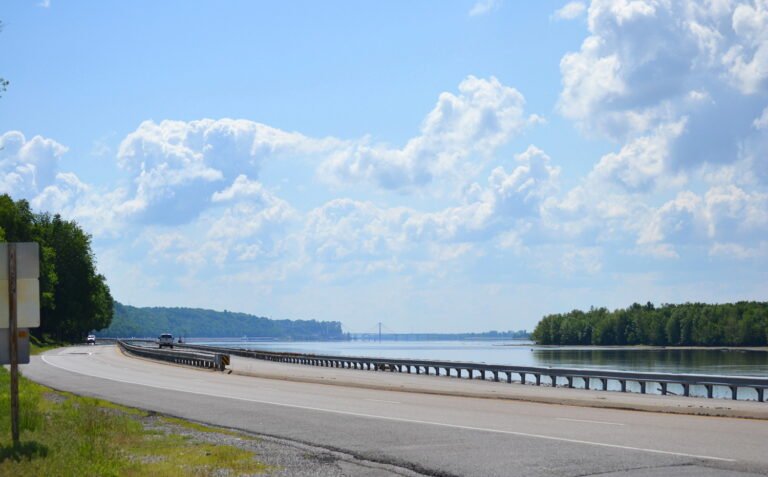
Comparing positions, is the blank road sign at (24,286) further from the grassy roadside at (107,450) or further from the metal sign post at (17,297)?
the grassy roadside at (107,450)

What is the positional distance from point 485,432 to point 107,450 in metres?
6.55

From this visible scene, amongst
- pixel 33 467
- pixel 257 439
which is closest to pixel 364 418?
pixel 257 439

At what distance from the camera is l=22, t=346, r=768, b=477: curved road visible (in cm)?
1217

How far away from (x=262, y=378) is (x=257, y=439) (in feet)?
86.4

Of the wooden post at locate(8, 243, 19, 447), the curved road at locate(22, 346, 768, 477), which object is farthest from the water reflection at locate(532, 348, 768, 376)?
the wooden post at locate(8, 243, 19, 447)

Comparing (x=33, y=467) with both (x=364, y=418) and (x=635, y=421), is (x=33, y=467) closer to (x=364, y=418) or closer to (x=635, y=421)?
(x=364, y=418)

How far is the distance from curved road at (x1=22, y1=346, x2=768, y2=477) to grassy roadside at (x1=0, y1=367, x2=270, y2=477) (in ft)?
6.26

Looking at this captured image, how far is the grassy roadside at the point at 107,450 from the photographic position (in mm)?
11562

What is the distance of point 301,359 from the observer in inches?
2749

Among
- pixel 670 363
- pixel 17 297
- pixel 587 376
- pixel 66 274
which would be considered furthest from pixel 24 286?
pixel 66 274

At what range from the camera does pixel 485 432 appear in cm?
1659

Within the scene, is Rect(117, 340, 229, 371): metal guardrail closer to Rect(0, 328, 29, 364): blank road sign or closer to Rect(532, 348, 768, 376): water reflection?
Rect(532, 348, 768, 376): water reflection

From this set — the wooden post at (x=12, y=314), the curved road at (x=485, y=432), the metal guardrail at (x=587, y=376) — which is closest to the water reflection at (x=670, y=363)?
the metal guardrail at (x=587, y=376)

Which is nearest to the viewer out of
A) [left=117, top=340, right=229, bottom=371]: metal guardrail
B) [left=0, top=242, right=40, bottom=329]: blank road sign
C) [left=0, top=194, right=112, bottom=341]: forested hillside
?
[left=0, top=242, right=40, bottom=329]: blank road sign
